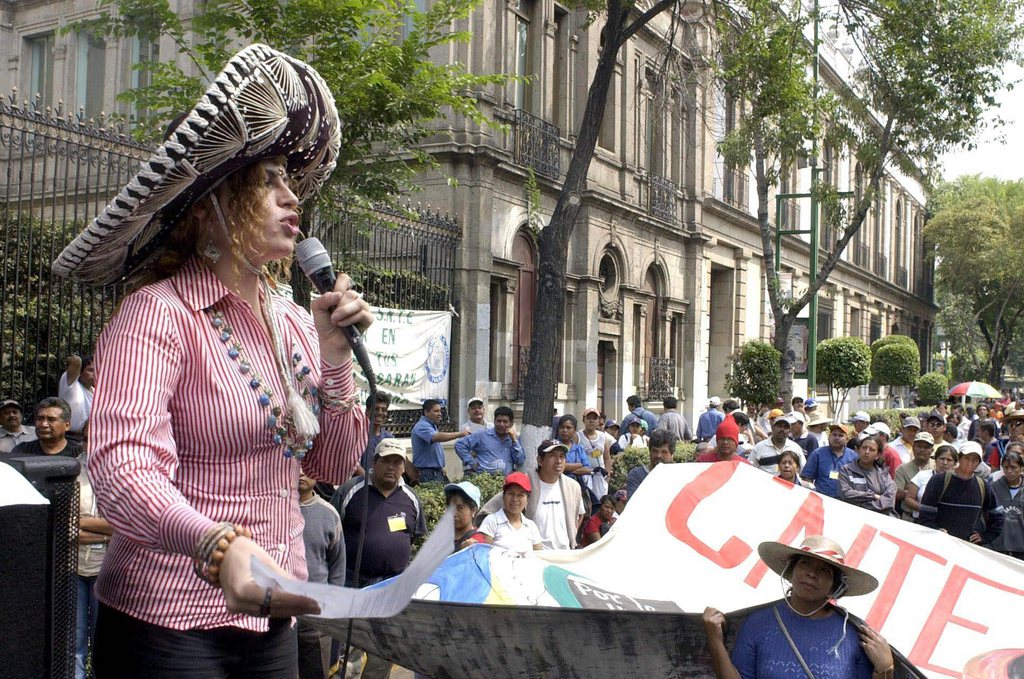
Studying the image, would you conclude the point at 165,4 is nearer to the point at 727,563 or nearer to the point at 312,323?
the point at 727,563

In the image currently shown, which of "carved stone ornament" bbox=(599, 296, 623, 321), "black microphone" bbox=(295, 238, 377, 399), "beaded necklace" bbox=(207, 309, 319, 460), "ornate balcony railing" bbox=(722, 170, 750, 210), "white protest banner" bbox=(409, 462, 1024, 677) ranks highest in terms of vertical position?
"ornate balcony railing" bbox=(722, 170, 750, 210)

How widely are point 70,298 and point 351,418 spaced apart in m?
8.77

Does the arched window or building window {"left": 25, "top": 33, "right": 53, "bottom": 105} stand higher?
building window {"left": 25, "top": 33, "right": 53, "bottom": 105}

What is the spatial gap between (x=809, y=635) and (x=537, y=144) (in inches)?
653

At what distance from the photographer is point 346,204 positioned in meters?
10.9

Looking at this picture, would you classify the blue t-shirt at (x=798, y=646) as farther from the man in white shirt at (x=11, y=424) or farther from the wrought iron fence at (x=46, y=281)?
the wrought iron fence at (x=46, y=281)

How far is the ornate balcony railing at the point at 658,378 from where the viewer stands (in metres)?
26.4

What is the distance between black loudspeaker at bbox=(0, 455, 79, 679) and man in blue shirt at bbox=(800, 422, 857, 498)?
32.4ft

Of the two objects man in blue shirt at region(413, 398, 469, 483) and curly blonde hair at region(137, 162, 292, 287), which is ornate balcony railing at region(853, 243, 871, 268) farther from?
curly blonde hair at region(137, 162, 292, 287)

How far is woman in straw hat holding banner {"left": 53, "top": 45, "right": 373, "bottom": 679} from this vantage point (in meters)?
1.89

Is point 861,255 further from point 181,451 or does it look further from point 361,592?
point 361,592

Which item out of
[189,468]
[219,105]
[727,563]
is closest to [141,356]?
[189,468]

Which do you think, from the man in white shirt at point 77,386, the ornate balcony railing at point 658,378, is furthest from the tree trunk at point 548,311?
the ornate balcony railing at point 658,378

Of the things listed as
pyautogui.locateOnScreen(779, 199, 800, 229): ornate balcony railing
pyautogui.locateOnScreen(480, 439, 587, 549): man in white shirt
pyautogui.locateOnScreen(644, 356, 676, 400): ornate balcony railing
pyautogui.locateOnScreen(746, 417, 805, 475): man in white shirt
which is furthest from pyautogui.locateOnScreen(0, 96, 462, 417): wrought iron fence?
pyautogui.locateOnScreen(779, 199, 800, 229): ornate balcony railing
